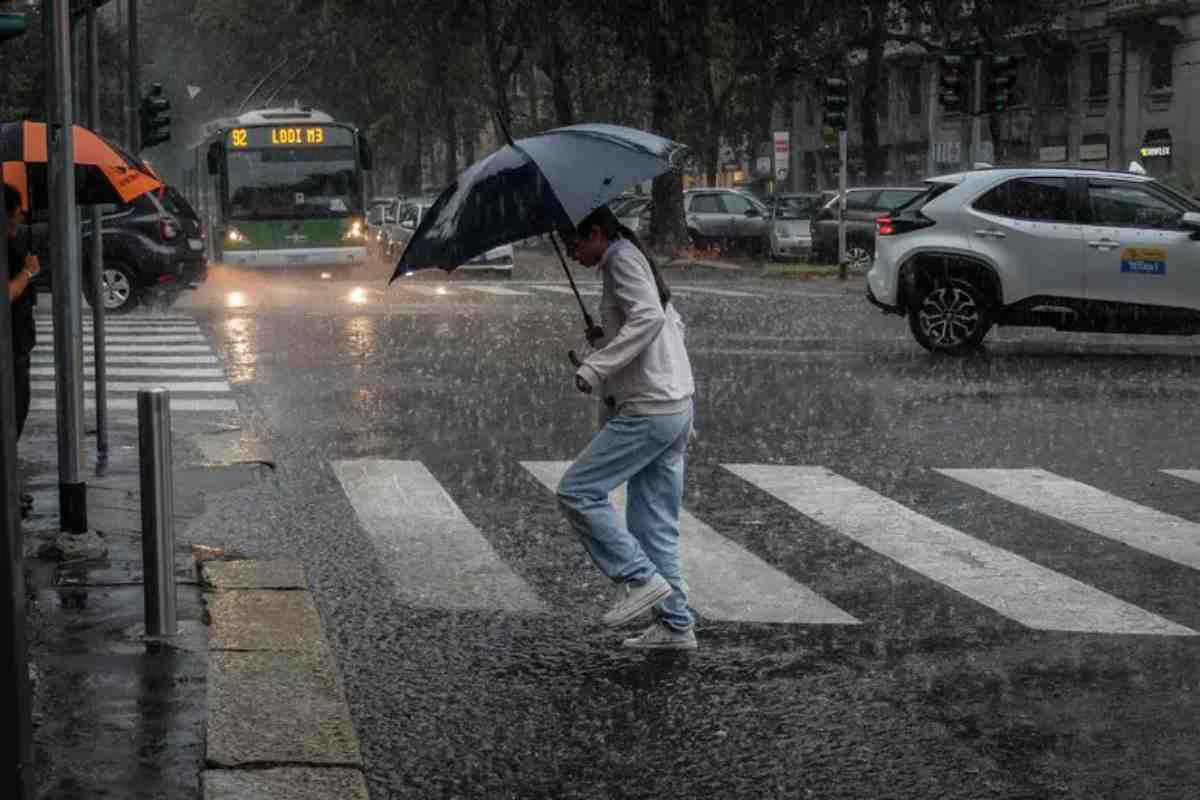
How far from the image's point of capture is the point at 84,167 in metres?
9.78

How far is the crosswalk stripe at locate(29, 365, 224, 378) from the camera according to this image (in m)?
16.7

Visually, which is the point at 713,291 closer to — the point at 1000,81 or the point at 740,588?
the point at 1000,81

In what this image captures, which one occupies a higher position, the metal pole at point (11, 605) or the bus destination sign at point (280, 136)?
the bus destination sign at point (280, 136)

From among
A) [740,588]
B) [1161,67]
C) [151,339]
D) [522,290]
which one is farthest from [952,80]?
[1161,67]

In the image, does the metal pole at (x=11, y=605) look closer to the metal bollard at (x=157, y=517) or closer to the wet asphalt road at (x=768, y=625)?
the wet asphalt road at (x=768, y=625)

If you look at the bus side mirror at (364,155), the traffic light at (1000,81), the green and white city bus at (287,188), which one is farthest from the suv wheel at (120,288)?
the traffic light at (1000,81)

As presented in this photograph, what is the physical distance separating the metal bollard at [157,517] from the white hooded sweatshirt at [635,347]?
1368mm

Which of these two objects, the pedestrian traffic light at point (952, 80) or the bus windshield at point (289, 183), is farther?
A: the bus windshield at point (289, 183)

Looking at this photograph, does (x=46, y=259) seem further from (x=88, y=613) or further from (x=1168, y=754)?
(x=1168, y=754)

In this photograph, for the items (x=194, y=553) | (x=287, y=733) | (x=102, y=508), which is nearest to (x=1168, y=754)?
(x=287, y=733)

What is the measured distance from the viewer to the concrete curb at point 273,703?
195 inches

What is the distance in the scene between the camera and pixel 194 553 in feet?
26.9

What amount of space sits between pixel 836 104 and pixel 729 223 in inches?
357

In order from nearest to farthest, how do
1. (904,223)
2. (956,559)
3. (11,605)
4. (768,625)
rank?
(11,605), (768,625), (956,559), (904,223)
